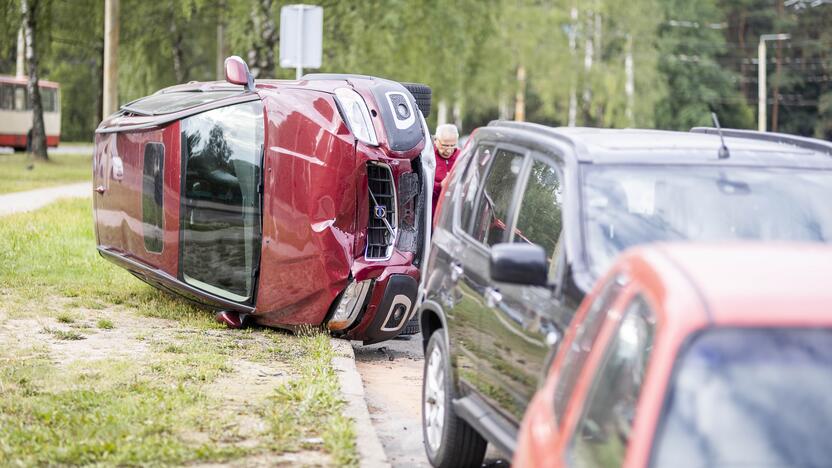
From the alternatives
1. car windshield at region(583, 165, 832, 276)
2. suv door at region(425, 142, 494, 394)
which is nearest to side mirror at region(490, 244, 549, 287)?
car windshield at region(583, 165, 832, 276)

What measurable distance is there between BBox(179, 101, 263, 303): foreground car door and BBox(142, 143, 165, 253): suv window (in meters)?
0.31

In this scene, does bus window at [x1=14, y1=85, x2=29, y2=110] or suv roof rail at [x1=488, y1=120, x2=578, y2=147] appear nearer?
suv roof rail at [x1=488, y1=120, x2=578, y2=147]

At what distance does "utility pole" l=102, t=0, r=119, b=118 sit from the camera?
2617 centimetres

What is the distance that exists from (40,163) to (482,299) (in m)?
34.1

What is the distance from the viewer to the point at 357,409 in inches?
293

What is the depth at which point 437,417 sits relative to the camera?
22.5 feet

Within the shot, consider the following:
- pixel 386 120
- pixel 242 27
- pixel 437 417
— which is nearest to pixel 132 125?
pixel 386 120

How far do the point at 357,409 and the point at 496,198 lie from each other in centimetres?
146

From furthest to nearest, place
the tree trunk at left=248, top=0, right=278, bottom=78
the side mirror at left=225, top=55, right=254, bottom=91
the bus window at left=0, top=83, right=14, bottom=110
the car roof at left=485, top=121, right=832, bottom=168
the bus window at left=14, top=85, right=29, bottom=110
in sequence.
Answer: the bus window at left=14, top=85, right=29, bottom=110 < the bus window at left=0, top=83, right=14, bottom=110 < the tree trunk at left=248, top=0, right=278, bottom=78 < the side mirror at left=225, top=55, right=254, bottom=91 < the car roof at left=485, top=121, right=832, bottom=168

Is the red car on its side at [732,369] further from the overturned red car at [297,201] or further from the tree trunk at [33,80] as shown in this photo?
the tree trunk at [33,80]

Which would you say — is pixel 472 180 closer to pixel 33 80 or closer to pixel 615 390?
pixel 615 390

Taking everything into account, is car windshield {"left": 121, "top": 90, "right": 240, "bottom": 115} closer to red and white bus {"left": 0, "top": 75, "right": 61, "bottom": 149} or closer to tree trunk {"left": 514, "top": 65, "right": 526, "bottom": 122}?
red and white bus {"left": 0, "top": 75, "right": 61, "bottom": 149}

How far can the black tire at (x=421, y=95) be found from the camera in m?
11.5

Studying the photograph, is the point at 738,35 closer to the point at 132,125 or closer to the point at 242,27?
the point at 242,27
